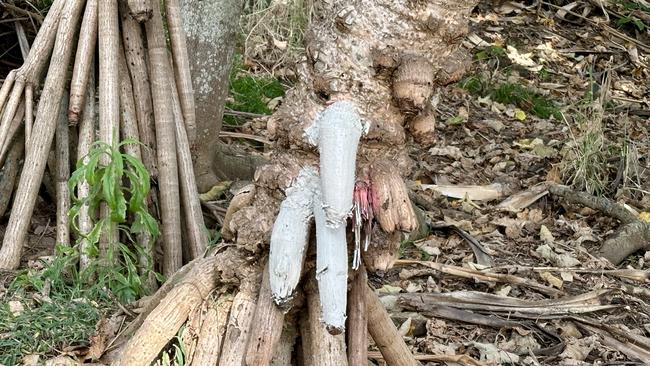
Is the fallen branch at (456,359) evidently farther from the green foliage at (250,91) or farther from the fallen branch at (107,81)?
the green foliage at (250,91)

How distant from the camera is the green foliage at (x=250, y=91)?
6309 millimetres

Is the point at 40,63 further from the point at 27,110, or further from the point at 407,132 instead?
the point at 407,132

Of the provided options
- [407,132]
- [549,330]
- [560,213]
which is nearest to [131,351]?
[407,132]

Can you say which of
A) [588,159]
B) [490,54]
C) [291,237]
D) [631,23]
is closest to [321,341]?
[291,237]

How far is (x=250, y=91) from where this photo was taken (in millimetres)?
6590

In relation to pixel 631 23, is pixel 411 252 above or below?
below

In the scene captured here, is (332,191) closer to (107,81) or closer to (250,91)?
(107,81)

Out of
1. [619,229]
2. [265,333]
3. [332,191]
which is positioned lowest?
[619,229]

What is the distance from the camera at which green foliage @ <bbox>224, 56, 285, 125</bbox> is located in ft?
20.7

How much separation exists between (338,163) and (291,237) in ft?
1.14

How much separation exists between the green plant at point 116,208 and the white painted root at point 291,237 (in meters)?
1.00

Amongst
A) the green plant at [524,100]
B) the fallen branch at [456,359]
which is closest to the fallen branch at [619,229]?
the green plant at [524,100]

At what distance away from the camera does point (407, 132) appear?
2828 millimetres

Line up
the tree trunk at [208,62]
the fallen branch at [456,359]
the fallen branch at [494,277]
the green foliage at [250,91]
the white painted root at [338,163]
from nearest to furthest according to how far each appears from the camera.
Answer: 1. the white painted root at [338,163]
2. the fallen branch at [456,359]
3. the fallen branch at [494,277]
4. the tree trunk at [208,62]
5. the green foliage at [250,91]
